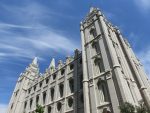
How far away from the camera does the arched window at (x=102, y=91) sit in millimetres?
19136

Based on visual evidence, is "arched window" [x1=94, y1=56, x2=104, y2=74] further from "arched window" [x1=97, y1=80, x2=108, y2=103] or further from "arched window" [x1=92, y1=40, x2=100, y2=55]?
"arched window" [x1=97, y1=80, x2=108, y2=103]

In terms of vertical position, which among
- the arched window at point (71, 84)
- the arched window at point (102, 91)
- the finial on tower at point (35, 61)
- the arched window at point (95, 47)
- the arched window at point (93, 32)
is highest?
the finial on tower at point (35, 61)

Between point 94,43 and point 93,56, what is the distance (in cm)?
279

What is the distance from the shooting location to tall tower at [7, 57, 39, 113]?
36.7 meters

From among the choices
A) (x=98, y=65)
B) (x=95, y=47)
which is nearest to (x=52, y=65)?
(x=95, y=47)

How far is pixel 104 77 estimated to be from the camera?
20312 millimetres

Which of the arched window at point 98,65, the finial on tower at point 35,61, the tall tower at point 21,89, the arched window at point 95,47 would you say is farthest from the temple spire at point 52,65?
the arched window at point 98,65

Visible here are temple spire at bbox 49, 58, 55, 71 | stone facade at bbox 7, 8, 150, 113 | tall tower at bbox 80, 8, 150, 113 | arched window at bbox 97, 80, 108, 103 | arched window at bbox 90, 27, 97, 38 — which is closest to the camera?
tall tower at bbox 80, 8, 150, 113

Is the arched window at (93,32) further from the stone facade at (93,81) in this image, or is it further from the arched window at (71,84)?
the arched window at (71,84)

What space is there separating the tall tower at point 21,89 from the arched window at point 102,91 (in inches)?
907

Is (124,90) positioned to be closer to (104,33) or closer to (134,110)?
(134,110)

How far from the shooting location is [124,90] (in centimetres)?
1694

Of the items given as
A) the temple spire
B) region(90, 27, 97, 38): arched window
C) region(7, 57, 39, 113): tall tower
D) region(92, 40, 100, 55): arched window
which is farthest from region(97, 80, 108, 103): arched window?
region(7, 57, 39, 113): tall tower

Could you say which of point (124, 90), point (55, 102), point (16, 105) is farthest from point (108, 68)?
point (16, 105)
